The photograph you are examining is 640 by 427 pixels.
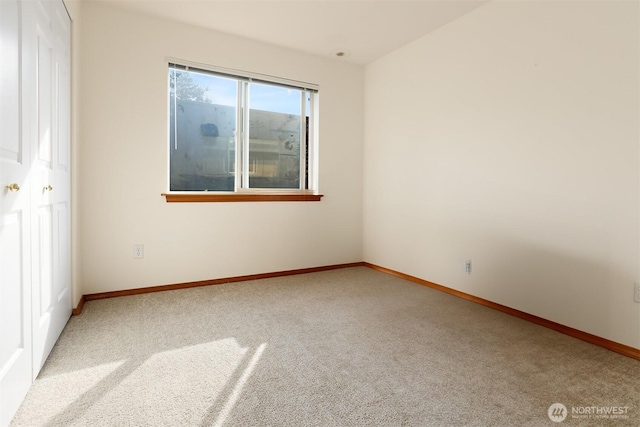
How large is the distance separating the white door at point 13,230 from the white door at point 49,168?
115 mm

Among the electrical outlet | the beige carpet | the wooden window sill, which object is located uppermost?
the wooden window sill

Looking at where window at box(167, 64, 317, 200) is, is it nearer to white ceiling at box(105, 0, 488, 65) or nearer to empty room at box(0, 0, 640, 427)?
empty room at box(0, 0, 640, 427)

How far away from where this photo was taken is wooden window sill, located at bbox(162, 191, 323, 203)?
10.3 feet

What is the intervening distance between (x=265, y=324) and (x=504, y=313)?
1.79m

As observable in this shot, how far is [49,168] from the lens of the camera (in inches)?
75.6

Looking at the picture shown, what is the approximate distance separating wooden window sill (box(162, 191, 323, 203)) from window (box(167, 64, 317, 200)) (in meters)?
0.09

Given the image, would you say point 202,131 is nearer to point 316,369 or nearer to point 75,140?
point 75,140

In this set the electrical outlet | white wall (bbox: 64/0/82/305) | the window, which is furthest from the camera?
the window

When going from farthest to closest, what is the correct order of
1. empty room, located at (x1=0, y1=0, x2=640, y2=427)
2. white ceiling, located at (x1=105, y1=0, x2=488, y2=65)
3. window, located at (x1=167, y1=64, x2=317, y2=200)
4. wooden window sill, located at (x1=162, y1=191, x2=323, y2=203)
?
window, located at (x1=167, y1=64, x2=317, y2=200) → wooden window sill, located at (x1=162, y1=191, x2=323, y2=203) → white ceiling, located at (x1=105, y1=0, x2=488, y2=65) → empty room, located at (x1=0, y1=0, x2=640, y2=427)

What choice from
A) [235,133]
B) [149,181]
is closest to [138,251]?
[149,181]

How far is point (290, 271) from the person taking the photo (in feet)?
12.3

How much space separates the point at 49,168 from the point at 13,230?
683mm

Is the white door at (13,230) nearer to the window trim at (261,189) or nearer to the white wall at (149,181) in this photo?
the white wall at (149,181)

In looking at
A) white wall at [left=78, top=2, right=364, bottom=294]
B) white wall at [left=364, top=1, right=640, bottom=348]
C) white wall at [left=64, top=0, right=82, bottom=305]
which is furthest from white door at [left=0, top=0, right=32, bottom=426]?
white wall at [left=364, top=1, right=640, bottom=348]
